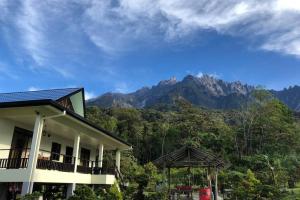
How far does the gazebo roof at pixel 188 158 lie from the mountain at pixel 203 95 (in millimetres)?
139224

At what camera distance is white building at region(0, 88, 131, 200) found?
34.7 feet

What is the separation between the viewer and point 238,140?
4759 cm

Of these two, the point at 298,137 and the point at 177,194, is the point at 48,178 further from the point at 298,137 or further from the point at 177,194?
the point at 298,137

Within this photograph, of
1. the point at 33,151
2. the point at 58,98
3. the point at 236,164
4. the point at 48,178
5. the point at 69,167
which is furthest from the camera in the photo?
the point at 236,164

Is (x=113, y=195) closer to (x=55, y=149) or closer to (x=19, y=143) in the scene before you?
(x=19, y=143)

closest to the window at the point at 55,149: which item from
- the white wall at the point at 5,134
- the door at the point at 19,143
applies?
the door at the point at 19,143

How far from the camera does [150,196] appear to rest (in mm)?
14781

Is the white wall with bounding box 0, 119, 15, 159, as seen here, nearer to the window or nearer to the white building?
the white building

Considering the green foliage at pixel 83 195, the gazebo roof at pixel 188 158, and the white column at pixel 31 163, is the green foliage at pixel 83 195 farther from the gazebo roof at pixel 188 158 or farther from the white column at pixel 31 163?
the gazebo roof at pixel 188 158

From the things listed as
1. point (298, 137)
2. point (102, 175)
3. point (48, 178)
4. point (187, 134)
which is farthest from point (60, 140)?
point (187, 134)

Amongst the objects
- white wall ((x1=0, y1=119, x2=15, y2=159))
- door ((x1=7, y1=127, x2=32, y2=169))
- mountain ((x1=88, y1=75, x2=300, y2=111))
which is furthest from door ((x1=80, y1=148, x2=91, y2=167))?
mountain ((x1=88, y1=75, x2=300, y2=111))

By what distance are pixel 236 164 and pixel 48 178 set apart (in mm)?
33138

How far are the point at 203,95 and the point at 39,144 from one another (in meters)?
162

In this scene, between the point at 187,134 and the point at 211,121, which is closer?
the point at 187,134
